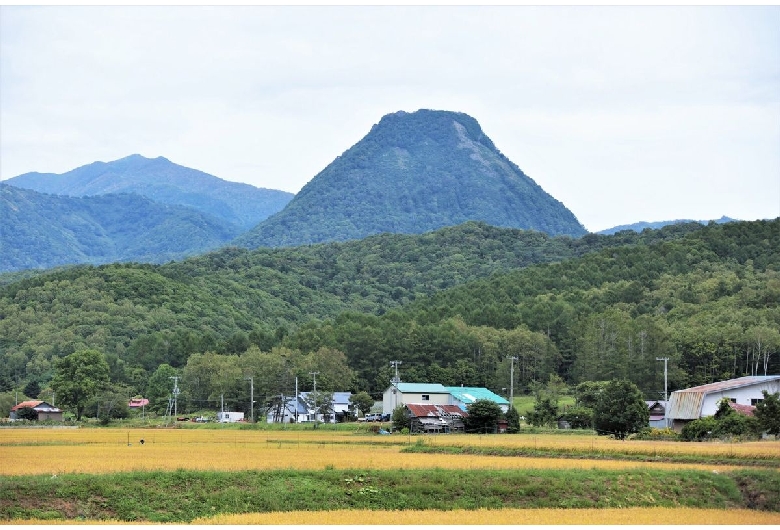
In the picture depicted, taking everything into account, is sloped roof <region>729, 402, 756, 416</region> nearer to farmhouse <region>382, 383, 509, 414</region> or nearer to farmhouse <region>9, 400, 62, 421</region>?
farmhouse <region>382, 383, 509, 414</region>

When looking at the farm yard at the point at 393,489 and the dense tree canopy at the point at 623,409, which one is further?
the dense tree canopy at the point at 623,409

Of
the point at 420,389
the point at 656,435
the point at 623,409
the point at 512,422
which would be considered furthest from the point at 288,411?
the point at 656,435

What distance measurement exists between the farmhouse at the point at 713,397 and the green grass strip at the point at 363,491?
22.7 metres

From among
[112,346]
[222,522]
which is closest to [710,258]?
[112,346]

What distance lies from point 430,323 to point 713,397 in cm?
5405

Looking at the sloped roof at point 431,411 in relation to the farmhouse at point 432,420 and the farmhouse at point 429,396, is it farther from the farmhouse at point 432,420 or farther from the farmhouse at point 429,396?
the farmhouse at point 429,396

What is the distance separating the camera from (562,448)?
40.8 metres

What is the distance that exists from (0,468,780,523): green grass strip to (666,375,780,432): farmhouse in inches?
894

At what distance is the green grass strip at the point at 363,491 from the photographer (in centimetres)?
2661

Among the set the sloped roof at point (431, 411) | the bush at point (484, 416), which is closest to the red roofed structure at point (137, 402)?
the sloped roof at point (431, 411)

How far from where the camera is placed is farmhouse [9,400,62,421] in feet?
275

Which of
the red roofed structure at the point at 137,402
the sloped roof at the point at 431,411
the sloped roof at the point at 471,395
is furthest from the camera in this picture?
the red roofed structure at the point at 137,402

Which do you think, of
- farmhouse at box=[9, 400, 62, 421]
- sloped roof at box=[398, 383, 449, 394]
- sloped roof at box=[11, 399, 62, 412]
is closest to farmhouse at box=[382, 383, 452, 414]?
sloped roof at box=[398, 383, 449, 394]

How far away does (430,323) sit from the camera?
10506 centimetres
